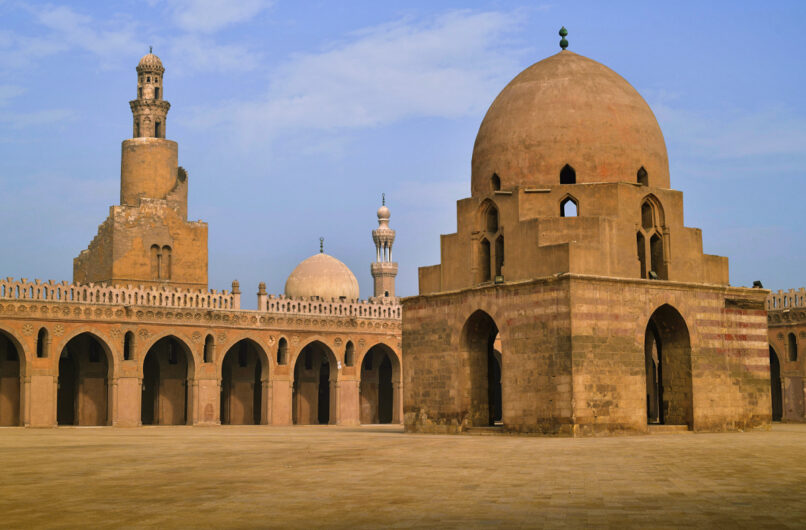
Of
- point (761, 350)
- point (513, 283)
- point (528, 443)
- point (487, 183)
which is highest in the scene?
point (487, 183)

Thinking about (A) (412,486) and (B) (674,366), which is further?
(B) (674,366)

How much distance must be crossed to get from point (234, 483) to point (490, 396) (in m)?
13.5

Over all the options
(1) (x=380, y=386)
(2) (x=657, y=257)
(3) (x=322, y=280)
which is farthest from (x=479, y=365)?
(3) (x=322, y=280)

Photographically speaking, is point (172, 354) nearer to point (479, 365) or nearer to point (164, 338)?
point (164, 338)

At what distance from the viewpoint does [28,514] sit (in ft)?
25.5

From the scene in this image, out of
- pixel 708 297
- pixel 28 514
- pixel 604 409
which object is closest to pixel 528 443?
pixel 604 409

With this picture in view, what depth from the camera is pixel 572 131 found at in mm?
22188

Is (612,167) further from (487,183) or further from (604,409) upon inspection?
(604,409)

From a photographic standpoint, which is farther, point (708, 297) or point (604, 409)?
point (708, 297)

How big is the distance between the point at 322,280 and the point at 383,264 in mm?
9908

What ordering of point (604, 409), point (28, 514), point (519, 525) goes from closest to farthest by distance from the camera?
1. point (519, 525)
2. point (28, 514)
3. point (604, 409)

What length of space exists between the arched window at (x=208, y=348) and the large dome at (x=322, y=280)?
875 centimetres

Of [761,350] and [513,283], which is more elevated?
[513,283]

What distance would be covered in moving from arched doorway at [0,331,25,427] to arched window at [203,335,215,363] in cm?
618
